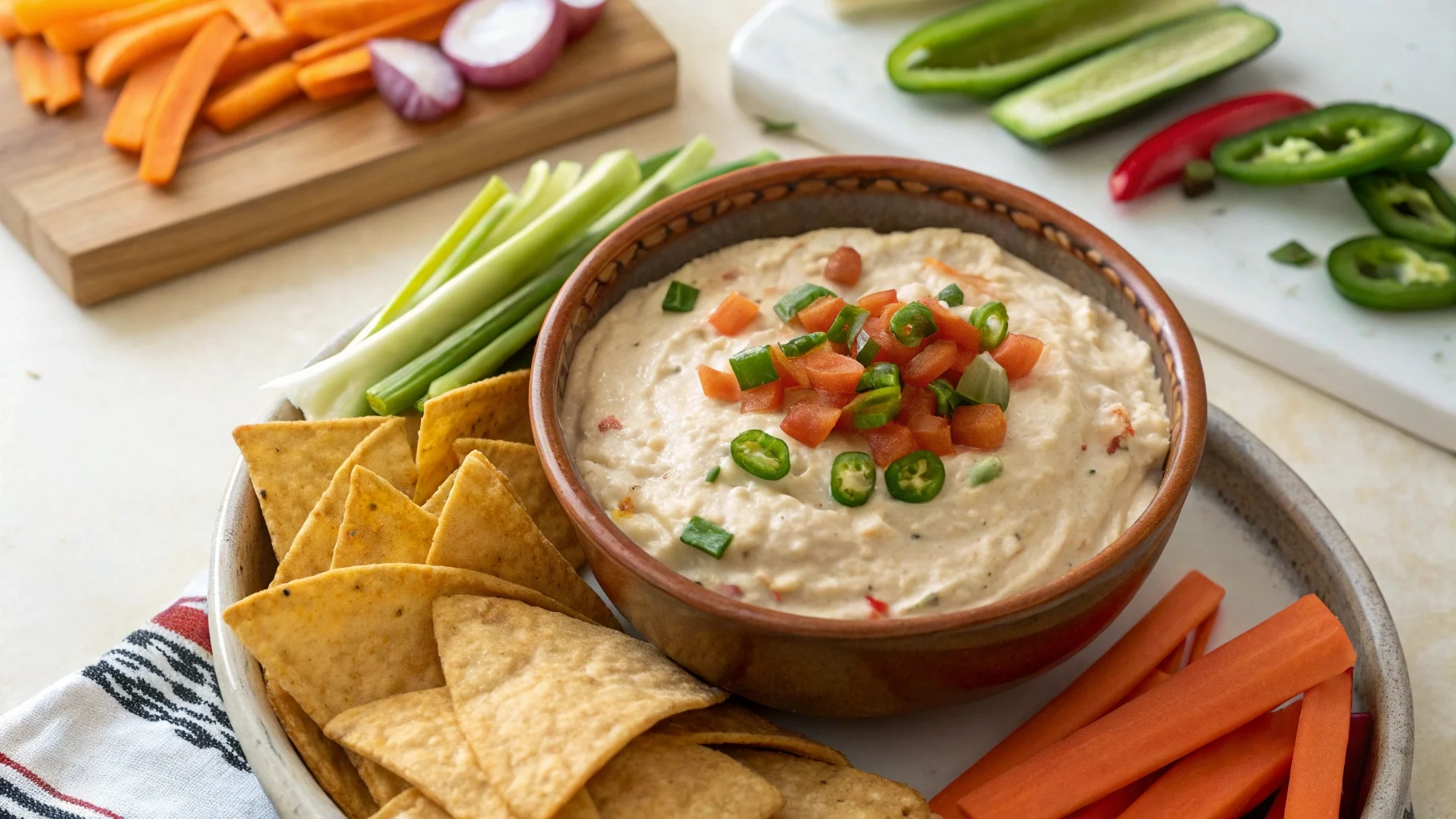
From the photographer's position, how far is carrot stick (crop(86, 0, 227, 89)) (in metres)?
4.59

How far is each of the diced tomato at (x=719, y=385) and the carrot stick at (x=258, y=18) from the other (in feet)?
8.65

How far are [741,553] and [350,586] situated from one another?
760mm

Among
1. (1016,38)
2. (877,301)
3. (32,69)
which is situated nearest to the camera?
(877,301)

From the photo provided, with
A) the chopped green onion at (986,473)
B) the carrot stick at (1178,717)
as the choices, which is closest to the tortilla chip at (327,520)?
the chopped green onion at (986,473)

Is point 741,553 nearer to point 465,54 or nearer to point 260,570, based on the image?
point 260,570

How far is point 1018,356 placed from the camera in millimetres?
2896

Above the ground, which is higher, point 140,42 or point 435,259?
point 140,42

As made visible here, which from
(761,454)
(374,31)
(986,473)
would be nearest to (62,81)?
(374,31)

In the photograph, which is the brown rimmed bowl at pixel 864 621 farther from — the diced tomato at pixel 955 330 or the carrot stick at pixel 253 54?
the carrot stick at pixel 253 54

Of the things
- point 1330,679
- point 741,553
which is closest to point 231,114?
point 741,553

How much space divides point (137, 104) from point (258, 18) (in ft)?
1.84

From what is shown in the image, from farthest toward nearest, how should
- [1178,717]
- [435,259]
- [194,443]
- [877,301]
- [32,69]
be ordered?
1. [32,69]
2. [194,443]
3. [435,259]
4. [877,301]
5. [1178,717]

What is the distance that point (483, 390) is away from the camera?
10.3 ft

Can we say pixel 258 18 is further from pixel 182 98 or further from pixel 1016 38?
A: pixel 1016 38
